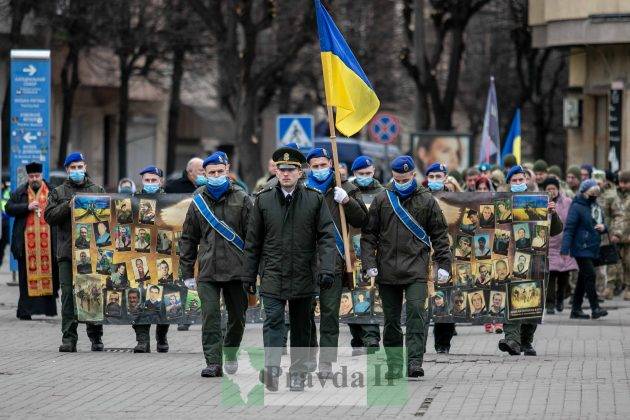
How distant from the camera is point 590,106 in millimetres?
38125

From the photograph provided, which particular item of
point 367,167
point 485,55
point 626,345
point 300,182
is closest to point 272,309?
point 300,182

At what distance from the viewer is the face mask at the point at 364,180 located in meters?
14.2

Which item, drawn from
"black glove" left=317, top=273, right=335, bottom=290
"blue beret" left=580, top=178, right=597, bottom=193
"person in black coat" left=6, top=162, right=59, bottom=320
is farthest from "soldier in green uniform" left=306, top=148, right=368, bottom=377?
"blue beret" left=580, top=178, right=597, bottom=193

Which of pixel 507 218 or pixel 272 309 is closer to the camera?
pixel 272 309

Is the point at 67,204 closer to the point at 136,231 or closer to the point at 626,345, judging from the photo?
the point at 136,231

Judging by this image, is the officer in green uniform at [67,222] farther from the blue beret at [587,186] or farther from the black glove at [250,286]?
the blue beret at [587,186]

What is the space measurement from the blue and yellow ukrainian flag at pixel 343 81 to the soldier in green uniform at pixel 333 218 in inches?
25.9

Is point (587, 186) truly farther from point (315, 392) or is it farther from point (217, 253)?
point (315, 392)

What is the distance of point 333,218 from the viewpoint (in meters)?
12.7

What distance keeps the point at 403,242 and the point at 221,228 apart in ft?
4.53

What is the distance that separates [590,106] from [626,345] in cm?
2277

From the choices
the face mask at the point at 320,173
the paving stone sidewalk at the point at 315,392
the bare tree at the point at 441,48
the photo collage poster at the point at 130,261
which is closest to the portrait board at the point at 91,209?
the photo collage poster at the point at 130,261

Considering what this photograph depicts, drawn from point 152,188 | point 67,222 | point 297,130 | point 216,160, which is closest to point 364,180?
point 216,160

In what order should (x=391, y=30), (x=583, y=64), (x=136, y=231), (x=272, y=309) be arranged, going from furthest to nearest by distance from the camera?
(x=391, y=30), (x=583, y=64), (x=136, y=231), (x=272, y=309)
